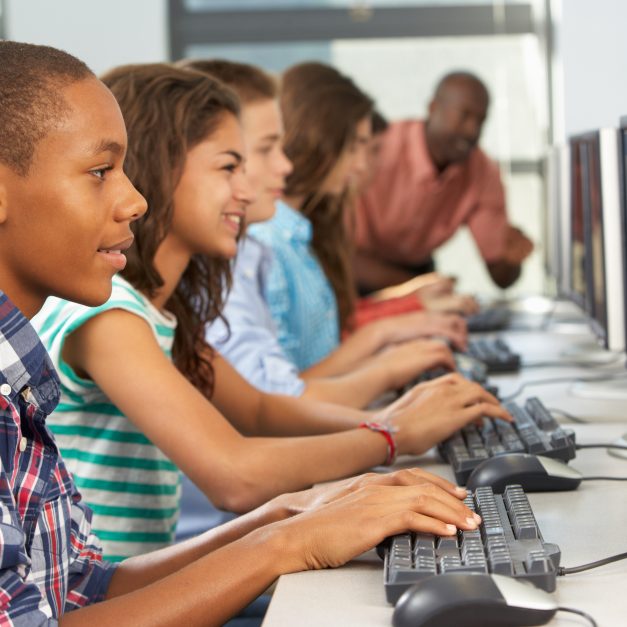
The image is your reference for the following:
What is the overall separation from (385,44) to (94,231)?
3931mm

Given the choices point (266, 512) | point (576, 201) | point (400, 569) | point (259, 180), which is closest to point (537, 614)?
point (400, 569)

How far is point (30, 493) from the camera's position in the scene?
974mm

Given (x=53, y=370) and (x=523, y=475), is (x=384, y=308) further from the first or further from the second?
(x=53, y=370)

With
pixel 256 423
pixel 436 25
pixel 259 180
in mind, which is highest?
pixel 436 25

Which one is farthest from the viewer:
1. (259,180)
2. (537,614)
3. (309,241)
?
(309,241)

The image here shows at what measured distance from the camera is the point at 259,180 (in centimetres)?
207

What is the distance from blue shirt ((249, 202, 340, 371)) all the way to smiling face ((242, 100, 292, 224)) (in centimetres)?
22

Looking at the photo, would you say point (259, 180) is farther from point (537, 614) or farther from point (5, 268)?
point (537, 614)

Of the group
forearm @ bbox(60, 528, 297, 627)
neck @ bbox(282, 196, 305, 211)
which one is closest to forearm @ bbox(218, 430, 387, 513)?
forearm @ bbox(60, 528, 297, 627)

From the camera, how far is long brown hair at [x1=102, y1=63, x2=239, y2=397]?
1518 millimetres

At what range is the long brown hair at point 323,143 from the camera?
249 centimetres

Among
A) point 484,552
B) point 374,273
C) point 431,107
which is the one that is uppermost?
point 431,107

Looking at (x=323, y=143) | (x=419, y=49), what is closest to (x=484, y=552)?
(x=323, y=143)

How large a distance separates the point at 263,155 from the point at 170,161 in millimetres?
562
